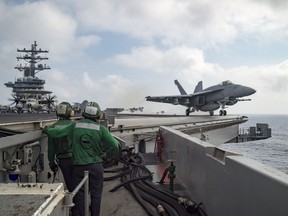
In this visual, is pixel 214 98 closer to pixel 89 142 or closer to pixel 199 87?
pixel 199 87

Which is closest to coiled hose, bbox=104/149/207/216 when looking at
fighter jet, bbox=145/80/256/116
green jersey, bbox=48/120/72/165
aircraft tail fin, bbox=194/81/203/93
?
green jersey, bbox=48/120/72/165

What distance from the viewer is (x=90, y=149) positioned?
4.84m

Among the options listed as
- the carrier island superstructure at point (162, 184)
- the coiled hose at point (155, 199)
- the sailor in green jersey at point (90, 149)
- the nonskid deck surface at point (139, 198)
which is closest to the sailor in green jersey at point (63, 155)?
the carrier island superstructure at point (162, 184)

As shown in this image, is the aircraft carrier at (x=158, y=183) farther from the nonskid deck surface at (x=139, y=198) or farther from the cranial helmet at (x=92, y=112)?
the cranial helmet at (x=92, y=112)

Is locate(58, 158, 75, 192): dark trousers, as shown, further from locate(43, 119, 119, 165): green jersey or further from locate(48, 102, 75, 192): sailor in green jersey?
locate(43, 119, 119, 165): green jersey

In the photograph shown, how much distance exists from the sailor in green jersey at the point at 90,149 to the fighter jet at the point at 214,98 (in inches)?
1424

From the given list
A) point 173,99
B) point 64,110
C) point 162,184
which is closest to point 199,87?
point 173,99

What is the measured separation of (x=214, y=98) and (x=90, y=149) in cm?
3971

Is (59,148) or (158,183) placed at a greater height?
(59,148)

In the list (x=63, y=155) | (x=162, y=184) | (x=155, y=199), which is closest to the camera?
(x=63, y=155)

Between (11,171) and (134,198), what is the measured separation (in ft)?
8.25

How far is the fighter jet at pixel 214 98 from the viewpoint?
129 ft

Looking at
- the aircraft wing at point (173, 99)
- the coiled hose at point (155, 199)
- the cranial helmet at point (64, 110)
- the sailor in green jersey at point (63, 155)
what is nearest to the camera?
the coiled hose at point (155, 199)

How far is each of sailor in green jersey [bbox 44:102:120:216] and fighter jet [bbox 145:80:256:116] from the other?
119ft
